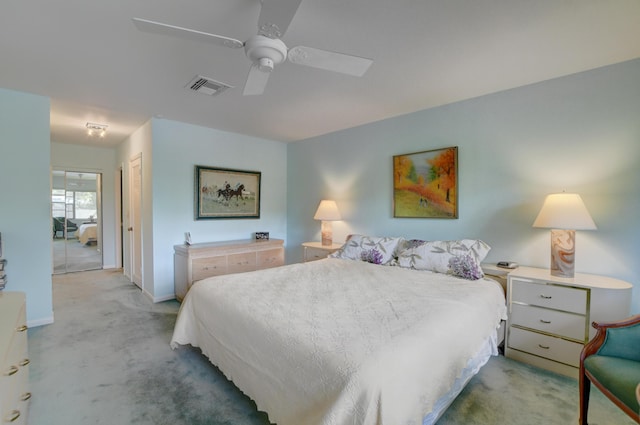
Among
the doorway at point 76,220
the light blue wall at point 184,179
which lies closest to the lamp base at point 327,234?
the light blue wall at point 184,179

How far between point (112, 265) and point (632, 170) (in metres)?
7.96

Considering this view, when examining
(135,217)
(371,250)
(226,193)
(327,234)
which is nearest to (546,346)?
(371,250)

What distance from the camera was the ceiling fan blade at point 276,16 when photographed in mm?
1310

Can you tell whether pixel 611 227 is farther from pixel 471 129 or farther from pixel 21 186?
pixel 21 186

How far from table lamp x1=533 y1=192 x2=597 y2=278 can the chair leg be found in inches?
38.5

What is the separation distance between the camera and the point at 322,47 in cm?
216

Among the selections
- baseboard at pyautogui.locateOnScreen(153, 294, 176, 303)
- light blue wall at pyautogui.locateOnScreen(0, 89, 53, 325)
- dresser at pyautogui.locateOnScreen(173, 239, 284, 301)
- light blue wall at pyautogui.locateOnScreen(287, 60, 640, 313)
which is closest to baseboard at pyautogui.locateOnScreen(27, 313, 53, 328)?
light blue wall at pyautogui.locateOnScreen(0, 89, 53, 325)

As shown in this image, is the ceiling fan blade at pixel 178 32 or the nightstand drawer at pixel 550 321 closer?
the ceiling fan blade at pixel 178 32

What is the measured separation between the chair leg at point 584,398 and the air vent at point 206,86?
11.3 ft

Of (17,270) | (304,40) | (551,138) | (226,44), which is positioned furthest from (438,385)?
(17,270)

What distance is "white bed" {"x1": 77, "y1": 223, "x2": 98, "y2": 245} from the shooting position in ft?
20.4

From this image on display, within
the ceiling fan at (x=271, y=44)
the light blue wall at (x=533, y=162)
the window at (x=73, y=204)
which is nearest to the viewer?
the ceiling fan at (x=271, y=44)

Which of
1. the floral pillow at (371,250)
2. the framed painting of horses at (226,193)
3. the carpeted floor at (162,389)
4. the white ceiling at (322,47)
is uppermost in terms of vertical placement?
the white ceiling at (322,47)

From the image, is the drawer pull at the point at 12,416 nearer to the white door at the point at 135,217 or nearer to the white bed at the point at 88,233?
the white door at the point at 135,217
